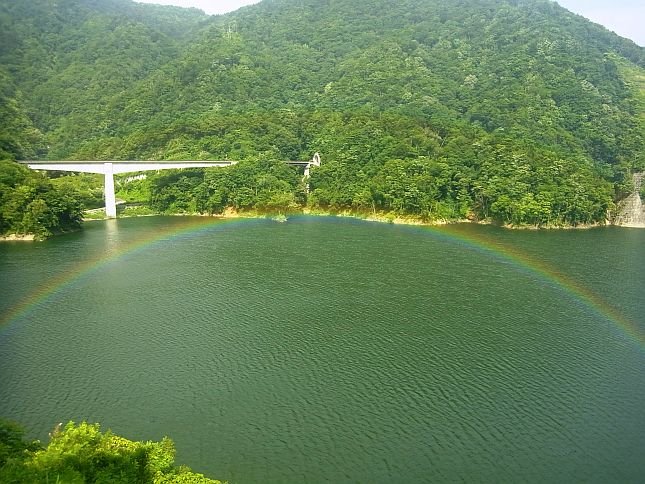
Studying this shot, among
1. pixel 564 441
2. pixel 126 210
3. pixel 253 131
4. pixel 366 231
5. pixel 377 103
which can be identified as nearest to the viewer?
pixel 564 441

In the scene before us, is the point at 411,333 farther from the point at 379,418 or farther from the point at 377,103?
the point at 377,103

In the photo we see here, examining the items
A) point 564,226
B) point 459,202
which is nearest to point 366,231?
point 459,202

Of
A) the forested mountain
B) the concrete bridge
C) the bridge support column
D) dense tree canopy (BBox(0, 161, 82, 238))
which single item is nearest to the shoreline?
the forested mountain

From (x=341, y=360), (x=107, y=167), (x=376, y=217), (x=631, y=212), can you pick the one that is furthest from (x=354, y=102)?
(x=341, y=360)

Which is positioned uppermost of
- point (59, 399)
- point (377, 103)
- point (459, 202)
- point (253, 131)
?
point (377, 103)

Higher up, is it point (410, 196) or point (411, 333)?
point (410, 196)

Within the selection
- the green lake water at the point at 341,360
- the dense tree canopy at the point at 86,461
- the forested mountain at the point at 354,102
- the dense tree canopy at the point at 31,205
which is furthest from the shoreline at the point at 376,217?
the dense tree canopy at the point at 86,461

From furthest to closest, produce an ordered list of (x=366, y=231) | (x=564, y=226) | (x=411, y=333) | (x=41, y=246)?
(x=564, y=226) → (x=366, y=231) → (x=41, y=246) → (x=411, y=333)

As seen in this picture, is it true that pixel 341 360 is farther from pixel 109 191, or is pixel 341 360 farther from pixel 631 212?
pixel 631 212
